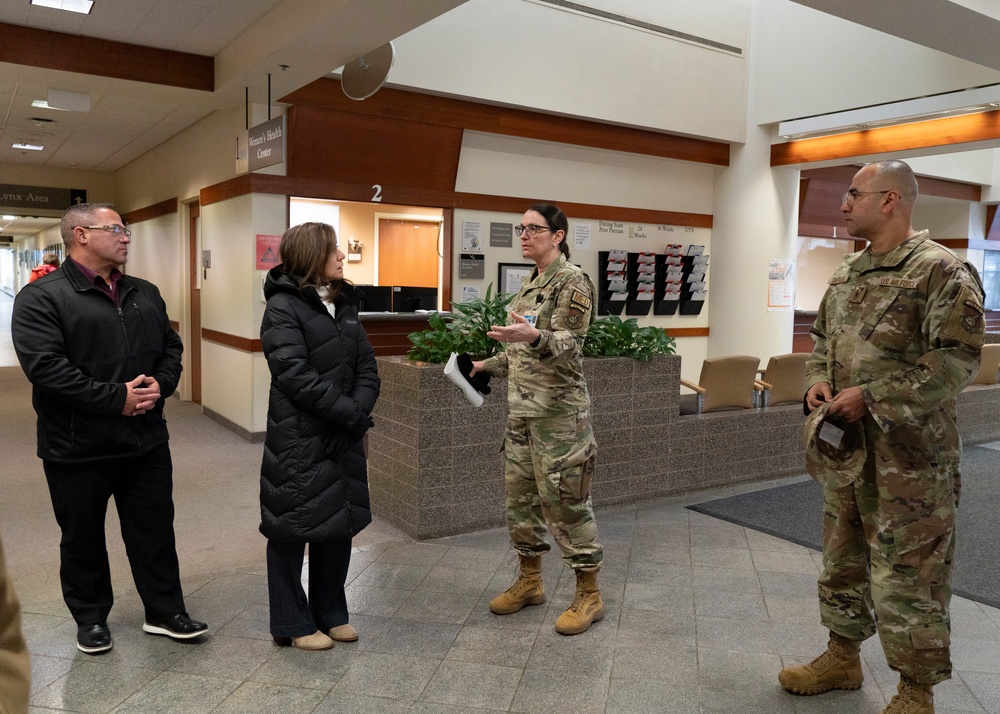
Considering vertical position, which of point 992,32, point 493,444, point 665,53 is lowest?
point 493,444

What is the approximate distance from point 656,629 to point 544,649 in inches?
20.0

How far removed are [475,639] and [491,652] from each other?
13 centimetres

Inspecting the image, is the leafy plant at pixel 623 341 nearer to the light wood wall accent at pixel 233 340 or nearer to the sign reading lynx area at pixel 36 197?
the light wood wall accent at pixel 233 340

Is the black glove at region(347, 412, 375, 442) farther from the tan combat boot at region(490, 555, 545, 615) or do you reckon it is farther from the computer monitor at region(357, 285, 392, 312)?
the computer monitor at region(357, 285, 392, 312)

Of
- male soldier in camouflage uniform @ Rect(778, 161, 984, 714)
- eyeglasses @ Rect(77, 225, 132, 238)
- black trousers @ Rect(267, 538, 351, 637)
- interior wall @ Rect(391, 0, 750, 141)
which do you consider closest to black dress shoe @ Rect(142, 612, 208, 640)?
black trousers @ Rect(267, 538, 351, 637)

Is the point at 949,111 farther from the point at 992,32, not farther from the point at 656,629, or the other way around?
the point at 656,629

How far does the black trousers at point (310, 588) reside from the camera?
9.92 feet

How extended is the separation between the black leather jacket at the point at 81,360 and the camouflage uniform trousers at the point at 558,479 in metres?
1.45

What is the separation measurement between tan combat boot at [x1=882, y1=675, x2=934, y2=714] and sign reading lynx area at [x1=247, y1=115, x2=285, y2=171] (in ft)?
16.2

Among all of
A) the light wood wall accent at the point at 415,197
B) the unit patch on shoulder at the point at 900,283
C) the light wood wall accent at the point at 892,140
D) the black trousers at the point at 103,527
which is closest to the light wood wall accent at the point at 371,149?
the light wood wall accent at the point at 415,197

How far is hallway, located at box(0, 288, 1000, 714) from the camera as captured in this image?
8.91ft

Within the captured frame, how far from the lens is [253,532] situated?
15.1ft

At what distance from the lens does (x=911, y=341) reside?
2482 millimetres

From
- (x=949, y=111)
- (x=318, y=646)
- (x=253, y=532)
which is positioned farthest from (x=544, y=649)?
(x=949, y=111)
